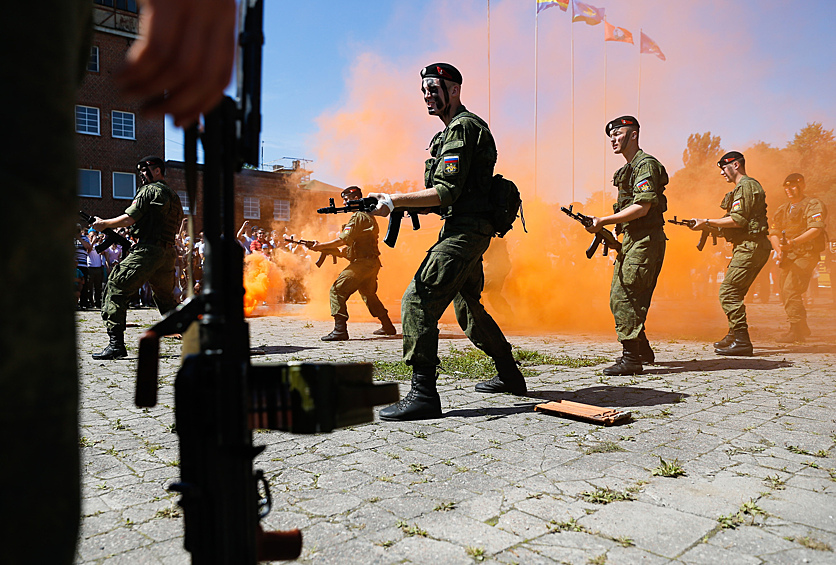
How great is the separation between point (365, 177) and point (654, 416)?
50.3ft

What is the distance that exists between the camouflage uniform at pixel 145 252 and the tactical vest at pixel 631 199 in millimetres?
4894

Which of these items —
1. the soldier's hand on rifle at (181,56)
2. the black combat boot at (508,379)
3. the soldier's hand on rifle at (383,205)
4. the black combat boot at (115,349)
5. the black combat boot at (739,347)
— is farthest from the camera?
the black combat boot at (739,347)

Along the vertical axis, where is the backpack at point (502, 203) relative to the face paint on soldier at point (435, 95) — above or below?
below

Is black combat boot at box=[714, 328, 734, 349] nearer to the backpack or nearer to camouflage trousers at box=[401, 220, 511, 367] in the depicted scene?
the backpack

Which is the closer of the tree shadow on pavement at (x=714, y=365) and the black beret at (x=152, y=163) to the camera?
the tree shadow on pavement at (x=714, y=365)

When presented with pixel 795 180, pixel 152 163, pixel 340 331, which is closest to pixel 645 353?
pixel 340 331

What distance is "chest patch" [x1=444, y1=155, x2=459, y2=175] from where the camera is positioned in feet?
13.3

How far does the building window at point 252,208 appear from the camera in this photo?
3538 cm

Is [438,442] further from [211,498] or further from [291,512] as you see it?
[211,498]

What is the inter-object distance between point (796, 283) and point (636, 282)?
4.46m

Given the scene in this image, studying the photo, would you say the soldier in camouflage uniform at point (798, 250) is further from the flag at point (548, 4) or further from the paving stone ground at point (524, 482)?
the flag at point (548, 4)

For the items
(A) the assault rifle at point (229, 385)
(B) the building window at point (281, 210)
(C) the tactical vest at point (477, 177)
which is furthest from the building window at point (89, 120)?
(A) the assault rifle at point (229, 385)

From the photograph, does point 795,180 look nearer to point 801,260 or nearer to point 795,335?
point 801,260

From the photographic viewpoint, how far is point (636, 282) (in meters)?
6.14
